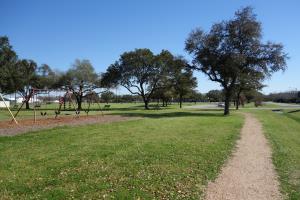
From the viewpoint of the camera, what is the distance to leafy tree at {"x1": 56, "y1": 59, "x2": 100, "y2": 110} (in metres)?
63.1

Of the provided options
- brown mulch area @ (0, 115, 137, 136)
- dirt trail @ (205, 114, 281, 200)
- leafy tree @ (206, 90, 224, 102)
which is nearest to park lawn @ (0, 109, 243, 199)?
dirt trail @ (205, 114, 281, 200)

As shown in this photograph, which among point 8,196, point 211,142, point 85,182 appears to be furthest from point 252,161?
point 8,196

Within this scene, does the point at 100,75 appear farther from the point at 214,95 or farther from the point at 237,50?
the point at 214,95

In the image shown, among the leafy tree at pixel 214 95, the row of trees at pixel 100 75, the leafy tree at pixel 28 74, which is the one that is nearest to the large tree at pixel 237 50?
the row of trees at pixel 100 75

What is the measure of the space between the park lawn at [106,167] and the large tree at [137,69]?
44.9 metres

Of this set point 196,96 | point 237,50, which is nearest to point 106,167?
point 237,50

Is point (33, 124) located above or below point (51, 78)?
below

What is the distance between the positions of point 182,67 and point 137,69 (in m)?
17.8

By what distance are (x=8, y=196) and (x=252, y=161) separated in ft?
24.9

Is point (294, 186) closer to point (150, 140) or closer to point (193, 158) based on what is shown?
point (193, 158)

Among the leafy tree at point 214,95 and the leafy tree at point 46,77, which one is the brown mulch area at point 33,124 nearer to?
the leafy tree at point 46,77

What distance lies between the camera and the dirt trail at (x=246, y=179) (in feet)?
24.3

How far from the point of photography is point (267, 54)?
124 ft

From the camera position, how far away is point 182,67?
42.8 m
